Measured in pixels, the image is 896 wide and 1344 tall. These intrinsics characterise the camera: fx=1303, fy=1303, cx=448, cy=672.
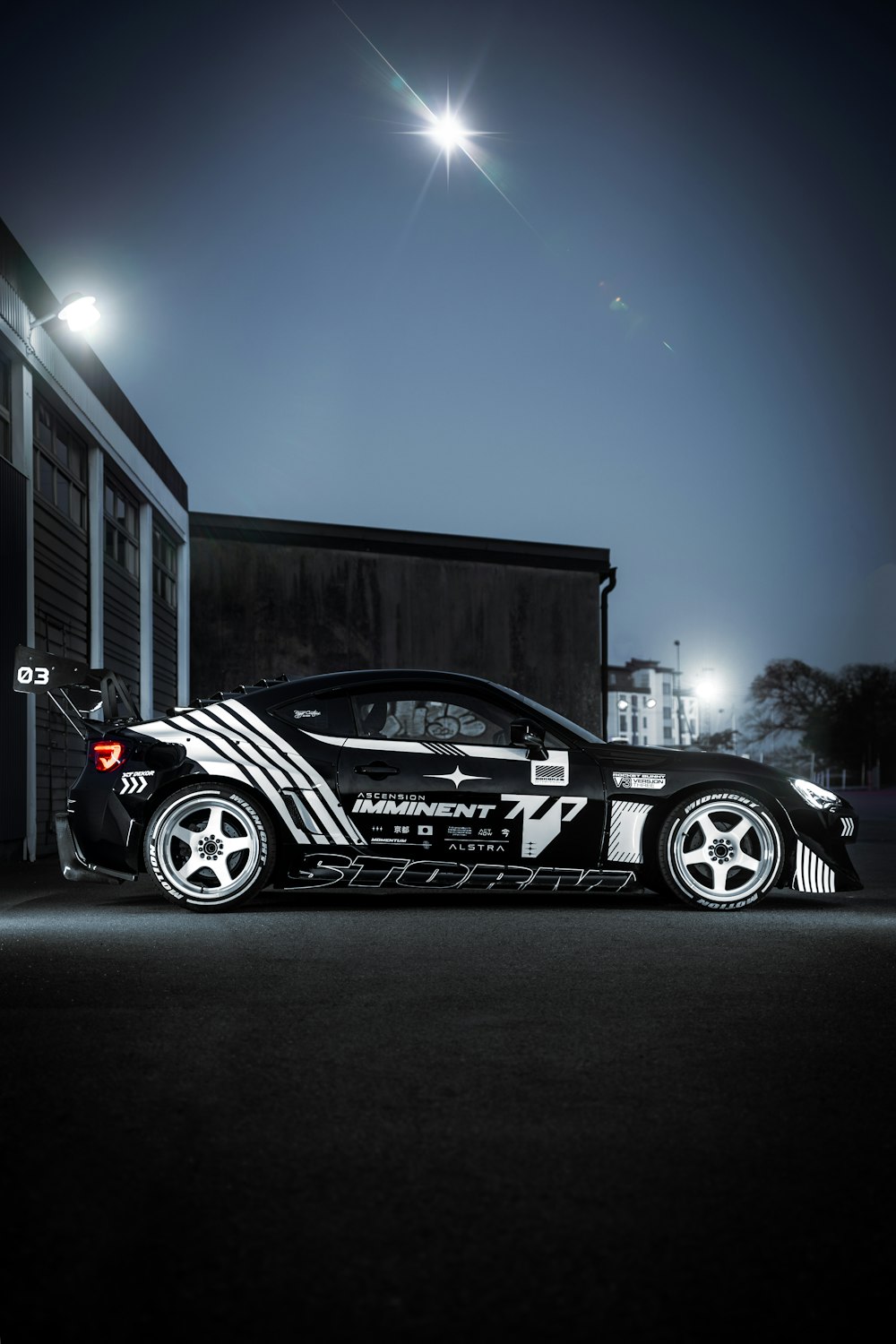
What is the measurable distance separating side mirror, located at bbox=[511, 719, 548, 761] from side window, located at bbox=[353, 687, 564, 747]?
77mm

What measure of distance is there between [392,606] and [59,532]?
1130cm

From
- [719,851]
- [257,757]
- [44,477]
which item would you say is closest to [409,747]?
[257,757]

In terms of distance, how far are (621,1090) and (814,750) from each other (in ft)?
297

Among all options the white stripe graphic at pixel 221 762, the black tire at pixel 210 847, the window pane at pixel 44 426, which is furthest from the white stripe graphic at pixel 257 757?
the window pane at pixel 44 426

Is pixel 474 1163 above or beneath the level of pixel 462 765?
beneath

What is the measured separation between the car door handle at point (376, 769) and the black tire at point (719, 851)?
1.63 m

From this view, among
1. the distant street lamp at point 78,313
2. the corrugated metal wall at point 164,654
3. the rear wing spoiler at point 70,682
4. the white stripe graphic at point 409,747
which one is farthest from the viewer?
the corrugated metal wall at point 164,654

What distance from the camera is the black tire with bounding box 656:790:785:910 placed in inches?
300

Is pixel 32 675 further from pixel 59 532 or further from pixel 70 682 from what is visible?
pixel 59 532

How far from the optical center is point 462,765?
25.3 ft

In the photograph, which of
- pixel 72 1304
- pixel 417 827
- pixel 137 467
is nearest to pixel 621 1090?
pixel 72 1304

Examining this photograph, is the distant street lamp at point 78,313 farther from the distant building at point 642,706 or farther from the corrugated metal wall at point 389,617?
the distant building at point 642,706

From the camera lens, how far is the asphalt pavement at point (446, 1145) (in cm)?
209

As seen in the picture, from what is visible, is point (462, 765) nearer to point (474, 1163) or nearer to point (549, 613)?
point (474, 1163)
